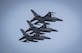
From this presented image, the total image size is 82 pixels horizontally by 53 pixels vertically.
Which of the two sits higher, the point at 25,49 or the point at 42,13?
the point at 42,13

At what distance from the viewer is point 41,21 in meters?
10.8
